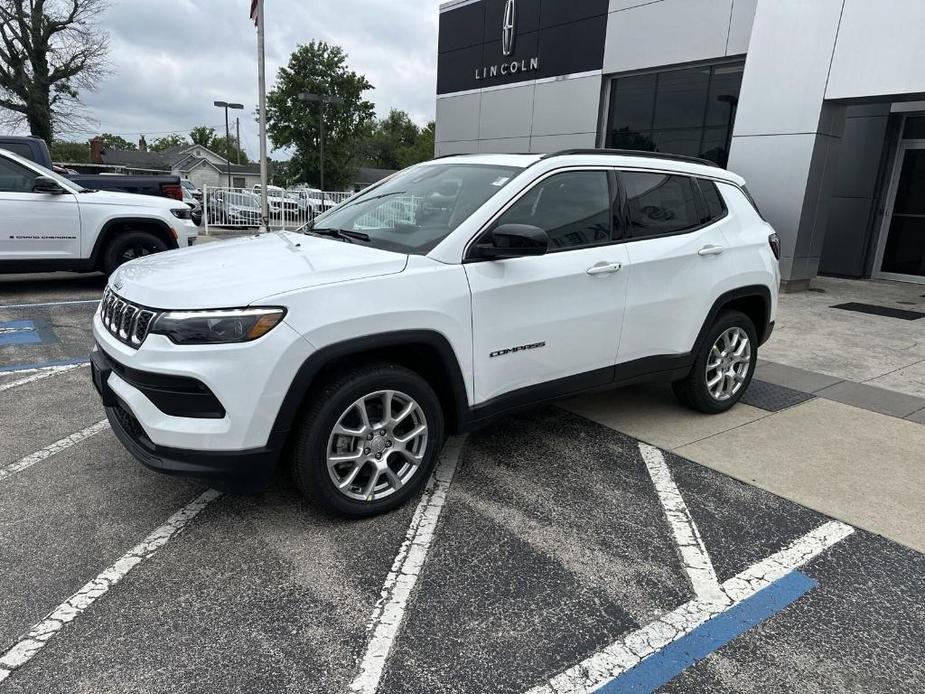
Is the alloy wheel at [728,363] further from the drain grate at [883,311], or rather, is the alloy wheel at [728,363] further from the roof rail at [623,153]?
the drain grate at [883,311]

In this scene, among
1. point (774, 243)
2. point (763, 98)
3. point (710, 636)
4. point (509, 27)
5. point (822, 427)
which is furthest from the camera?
point (509, 27)

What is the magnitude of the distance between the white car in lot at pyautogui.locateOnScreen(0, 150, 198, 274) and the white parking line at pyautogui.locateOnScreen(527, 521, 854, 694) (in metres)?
7.96

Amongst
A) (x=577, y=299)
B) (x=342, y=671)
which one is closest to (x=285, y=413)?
(x=342, y=671)

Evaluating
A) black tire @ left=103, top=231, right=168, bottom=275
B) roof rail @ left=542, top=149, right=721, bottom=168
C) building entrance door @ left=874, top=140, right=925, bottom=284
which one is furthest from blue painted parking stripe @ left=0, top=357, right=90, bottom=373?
building entrance door @ left=874, top=140, right=925, bottom=284

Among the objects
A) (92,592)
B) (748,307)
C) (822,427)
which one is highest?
(748,307)

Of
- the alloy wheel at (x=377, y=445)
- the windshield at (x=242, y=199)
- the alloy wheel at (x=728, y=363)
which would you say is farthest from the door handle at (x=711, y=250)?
the windshield at (x=242, y=199)

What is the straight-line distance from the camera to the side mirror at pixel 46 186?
7633mm

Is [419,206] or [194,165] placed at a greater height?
[194,165]

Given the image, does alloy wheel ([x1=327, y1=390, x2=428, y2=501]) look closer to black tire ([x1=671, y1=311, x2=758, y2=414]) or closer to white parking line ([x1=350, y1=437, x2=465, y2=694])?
white parking line ([x1=350, y1=437, x2=465, y2=694])

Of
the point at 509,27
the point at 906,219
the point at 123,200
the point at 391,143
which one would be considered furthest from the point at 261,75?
the point at 391,143

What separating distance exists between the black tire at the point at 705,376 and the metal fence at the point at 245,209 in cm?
1478

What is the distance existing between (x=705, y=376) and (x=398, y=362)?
8.10 feet

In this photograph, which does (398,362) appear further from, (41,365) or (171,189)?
(171,189)

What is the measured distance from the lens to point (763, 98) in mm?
10383
